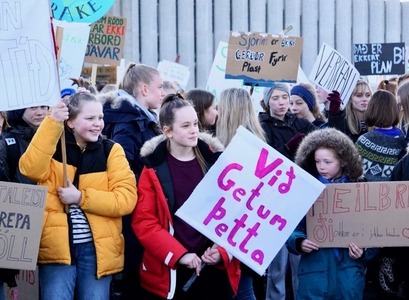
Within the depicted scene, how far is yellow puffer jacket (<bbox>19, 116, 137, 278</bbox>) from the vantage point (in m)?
4.67

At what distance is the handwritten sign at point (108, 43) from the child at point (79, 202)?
19.2ft

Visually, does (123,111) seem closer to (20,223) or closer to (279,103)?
(20,223)

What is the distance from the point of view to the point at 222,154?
482cm

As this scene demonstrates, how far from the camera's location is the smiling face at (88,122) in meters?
4.99

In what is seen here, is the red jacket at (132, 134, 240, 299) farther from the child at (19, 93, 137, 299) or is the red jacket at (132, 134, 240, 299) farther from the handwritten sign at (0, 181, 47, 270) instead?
the handwritten sign at (0, 181, 47, 270)

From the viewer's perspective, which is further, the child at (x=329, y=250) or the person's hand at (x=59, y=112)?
the child at (x=329, y=250)

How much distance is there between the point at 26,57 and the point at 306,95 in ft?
13.1

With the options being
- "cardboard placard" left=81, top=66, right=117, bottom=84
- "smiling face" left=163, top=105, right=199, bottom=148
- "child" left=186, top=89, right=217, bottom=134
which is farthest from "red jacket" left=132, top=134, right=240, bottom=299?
"cardboard placard" left=81, top=66, right=117, bottom=84

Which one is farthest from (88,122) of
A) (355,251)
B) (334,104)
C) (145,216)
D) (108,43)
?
(108,43)

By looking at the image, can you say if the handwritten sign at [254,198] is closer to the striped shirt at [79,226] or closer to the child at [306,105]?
the striped shirt at [79,226]

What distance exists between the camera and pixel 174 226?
16.1 feet

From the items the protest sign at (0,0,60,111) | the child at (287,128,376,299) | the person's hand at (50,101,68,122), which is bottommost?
the child at (287,128,376,299)

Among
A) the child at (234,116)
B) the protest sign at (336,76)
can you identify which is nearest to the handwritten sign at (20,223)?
the child at (234,116)

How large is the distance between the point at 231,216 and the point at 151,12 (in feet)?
138
